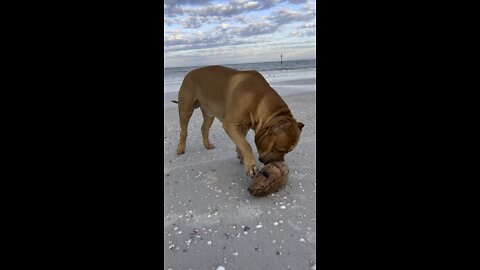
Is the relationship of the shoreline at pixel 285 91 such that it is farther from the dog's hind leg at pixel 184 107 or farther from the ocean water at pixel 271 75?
the dog's hind leg at pixel 184 107

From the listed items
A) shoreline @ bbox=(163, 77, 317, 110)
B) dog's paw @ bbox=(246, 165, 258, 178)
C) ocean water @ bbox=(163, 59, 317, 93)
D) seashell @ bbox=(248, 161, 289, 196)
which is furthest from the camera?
ocean water @ bbox=(163, 59, 317, 93)

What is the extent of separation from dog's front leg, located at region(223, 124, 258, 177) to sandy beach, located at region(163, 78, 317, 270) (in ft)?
0.48

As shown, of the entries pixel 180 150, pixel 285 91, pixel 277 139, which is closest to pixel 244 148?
pixel 277 139

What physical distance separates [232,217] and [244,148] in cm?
93

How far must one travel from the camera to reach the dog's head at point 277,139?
291 cm

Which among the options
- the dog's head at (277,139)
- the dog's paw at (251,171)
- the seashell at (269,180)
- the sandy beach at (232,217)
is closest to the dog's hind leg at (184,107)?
the sandy beach at (232,217)

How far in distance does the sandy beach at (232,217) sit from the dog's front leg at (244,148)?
5.8 inches

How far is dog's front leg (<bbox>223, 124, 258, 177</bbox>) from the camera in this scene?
3312mm

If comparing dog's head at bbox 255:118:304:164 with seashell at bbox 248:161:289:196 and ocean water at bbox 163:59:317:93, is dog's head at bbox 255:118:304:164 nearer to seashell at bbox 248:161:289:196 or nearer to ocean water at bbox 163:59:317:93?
seashell at bbox 248:161:289:196

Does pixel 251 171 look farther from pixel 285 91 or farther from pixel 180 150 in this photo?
pixel 285 91

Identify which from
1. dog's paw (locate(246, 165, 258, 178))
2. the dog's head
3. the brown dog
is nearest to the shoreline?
the brown dog
